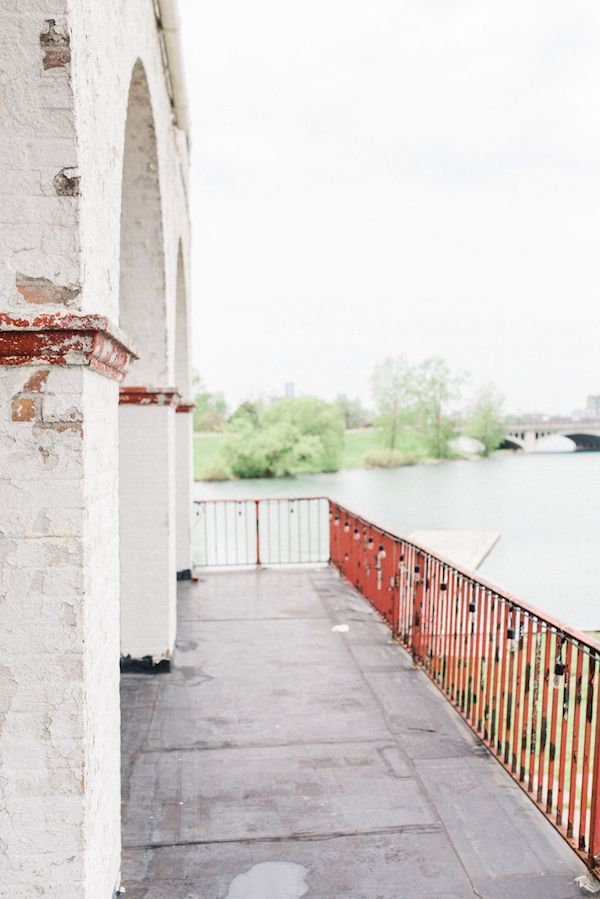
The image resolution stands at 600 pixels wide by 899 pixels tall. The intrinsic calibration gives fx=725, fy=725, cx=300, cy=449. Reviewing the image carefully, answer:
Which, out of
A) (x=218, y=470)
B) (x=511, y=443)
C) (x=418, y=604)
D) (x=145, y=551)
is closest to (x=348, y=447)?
(x=218, y=470)

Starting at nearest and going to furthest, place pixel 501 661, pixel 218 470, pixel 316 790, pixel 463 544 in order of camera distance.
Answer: pixel 316 790
pixel 501 661
pixel 463 544
pixel 218 470

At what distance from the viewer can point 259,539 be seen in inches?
448

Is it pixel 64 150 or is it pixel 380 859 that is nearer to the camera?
pixel 64 150

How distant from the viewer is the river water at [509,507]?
15.6 metres

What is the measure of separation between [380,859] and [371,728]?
148cm

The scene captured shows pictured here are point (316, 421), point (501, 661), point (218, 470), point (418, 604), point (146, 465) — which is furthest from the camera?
point (316, 421)

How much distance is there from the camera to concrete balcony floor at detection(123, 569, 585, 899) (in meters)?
3.40

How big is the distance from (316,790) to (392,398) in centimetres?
3832

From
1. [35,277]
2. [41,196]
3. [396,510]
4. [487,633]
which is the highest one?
[41,196]

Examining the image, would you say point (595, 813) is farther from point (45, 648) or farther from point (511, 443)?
point (511, 443)

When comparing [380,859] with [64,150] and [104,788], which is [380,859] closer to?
[104,788]

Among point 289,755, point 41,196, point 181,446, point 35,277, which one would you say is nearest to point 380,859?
point 289,755

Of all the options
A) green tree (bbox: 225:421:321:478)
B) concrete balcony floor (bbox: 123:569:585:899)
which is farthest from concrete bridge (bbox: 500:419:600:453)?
concrete balcony floor (bbox: 123:569:585:899)

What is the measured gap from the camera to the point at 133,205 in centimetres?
552
